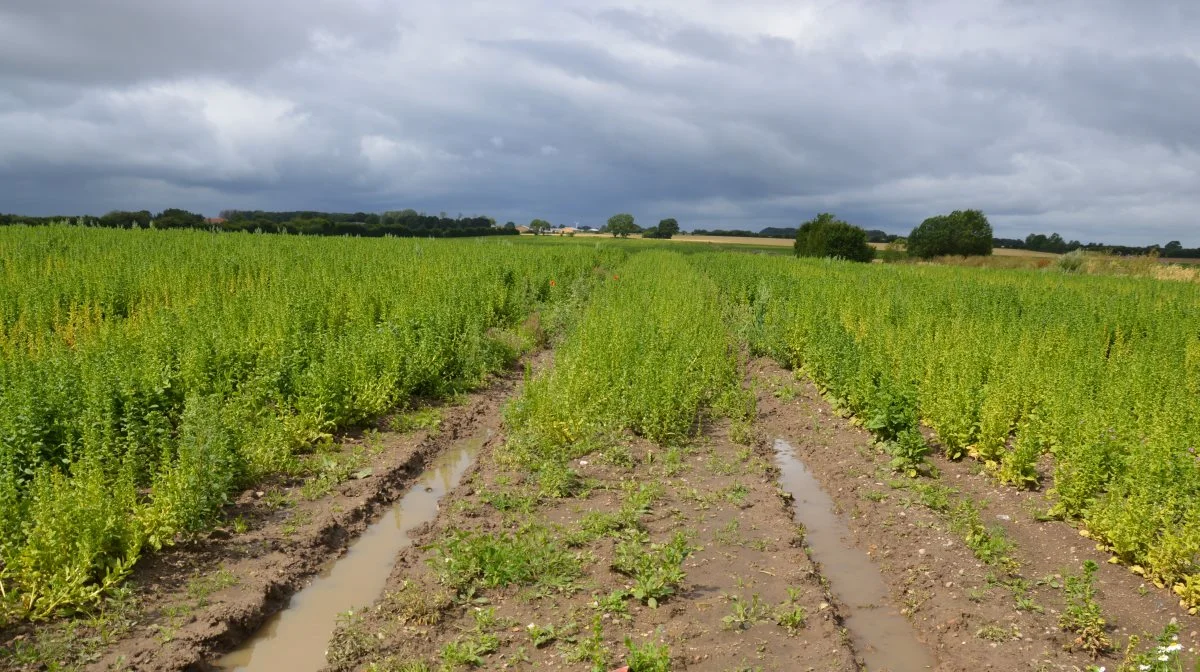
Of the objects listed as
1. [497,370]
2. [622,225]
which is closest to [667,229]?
[622,225]

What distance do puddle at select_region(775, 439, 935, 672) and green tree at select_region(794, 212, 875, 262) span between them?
2005 inches

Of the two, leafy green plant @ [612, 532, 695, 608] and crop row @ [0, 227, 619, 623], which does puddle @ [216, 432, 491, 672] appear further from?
leafy green plant @ [612, 532, 695, 608]

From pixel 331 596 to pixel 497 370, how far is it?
7.43 metres

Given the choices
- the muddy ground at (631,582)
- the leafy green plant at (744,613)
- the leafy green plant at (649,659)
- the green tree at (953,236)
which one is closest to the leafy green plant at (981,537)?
the muddy ground at (631,582)

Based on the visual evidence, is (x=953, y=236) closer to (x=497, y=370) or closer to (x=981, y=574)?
(x=497, y=370)

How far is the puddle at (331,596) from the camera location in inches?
183

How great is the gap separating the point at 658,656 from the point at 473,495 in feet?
10.6

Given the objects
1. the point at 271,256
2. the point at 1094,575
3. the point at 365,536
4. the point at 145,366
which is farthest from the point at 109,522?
the point at 271,256

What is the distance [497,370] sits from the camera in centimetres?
1272

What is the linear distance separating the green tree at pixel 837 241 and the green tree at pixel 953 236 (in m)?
23.9

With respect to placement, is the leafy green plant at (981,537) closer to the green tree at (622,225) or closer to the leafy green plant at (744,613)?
the leafy green plant at (744,613)

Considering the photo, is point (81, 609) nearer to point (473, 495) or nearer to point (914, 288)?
point (473, 495)

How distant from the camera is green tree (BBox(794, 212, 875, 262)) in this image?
57237mm

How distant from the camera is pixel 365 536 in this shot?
642 centimetres
